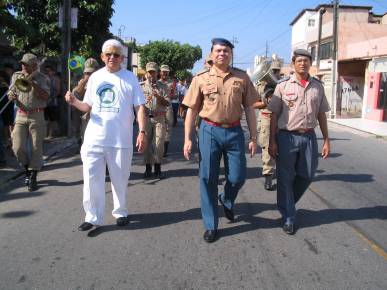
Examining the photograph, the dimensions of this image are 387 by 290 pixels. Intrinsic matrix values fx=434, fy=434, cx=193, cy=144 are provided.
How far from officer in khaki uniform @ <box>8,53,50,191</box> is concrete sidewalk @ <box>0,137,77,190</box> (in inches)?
28.9

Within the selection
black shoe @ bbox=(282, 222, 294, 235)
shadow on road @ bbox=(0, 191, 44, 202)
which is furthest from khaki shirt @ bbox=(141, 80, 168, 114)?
black shoe @ bbox=(282, 222, 294, 235)

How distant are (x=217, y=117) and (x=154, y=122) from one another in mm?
3105

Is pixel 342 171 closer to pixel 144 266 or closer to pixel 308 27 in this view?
pixel 144 266

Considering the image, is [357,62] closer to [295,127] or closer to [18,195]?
[295,127]

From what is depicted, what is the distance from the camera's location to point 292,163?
468 centimetres

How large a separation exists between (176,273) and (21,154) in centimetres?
358

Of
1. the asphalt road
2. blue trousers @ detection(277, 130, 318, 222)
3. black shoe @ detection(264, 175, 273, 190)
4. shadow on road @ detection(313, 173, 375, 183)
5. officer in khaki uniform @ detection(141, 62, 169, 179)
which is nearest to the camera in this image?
the asphalt road

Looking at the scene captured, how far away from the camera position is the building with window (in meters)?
21.8

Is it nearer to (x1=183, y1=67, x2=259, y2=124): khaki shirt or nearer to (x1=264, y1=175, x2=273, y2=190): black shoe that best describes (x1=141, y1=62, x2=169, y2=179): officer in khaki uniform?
(x1=264, y1=175, x2=273, y2=190): black shoe

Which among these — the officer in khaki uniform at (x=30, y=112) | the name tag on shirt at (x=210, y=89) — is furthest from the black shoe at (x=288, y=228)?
the officer in khaki uniform at (x=30, y=112)

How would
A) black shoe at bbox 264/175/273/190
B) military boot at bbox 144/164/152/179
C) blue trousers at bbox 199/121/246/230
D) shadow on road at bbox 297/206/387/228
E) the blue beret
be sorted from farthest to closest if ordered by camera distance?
military boot at bbox 144/164/152/179 → black shoe at bbox 264/175/273/190 → shadow on road at bbox 297/206/387/228 → the blue beret → blue trousers at bbox 199/121/246/230

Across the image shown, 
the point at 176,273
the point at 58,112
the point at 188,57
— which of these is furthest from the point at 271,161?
the point at 188,57

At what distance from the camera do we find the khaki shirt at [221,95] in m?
4.27

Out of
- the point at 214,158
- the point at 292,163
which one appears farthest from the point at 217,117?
the point at 292,163
